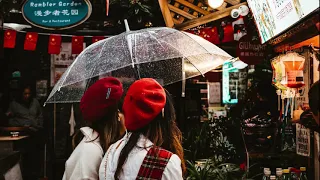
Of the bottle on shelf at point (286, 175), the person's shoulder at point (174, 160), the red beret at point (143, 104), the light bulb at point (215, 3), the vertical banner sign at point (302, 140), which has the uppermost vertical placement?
the light bulb at point (215, 3)

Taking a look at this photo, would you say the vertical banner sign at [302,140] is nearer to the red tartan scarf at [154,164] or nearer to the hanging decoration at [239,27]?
the hanging decoration at [239,27]

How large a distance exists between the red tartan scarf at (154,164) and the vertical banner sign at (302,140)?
11.8 ft

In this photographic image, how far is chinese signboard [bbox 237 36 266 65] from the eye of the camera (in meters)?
7.29

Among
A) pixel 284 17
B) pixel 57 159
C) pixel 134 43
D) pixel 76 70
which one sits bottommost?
pixel 57 159

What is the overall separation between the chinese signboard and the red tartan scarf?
4.70 metres

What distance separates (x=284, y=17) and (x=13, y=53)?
34.8 feet

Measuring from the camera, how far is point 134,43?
4.55m

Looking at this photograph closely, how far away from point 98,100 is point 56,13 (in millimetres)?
3447

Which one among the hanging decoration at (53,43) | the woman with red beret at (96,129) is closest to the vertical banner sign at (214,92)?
the hanging decoration at (53,43)

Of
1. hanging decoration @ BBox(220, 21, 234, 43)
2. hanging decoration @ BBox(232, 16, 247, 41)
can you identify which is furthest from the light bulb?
hanging decoration @ BBox(220, 21, 234, 43)

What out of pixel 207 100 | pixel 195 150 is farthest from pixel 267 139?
pixel 207 100

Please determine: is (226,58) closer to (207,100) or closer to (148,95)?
(148,95)

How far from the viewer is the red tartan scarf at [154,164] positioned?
2.94 meters

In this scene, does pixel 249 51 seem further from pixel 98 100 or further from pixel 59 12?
pixel 98 100
